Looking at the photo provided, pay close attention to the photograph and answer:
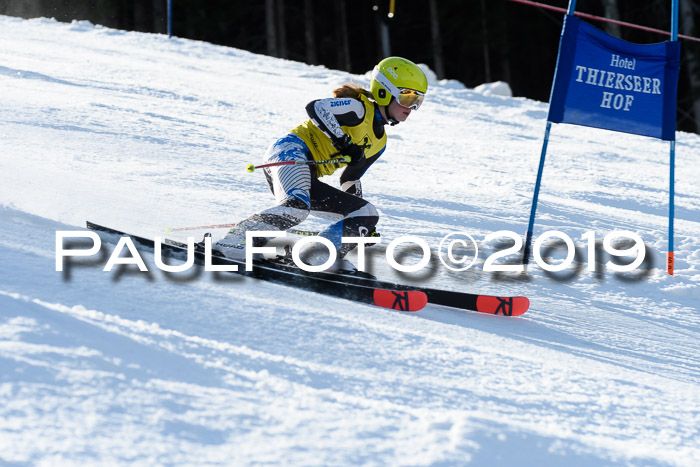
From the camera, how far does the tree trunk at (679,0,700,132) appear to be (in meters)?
18.0

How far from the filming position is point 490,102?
1170 centimetres

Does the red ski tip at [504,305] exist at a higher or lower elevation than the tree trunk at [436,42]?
lower

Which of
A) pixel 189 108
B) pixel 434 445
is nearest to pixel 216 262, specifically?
pixel 434 445

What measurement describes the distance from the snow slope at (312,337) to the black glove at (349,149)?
2.54 ft

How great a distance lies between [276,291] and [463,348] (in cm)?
97

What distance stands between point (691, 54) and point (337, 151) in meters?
17.6

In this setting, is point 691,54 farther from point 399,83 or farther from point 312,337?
→ point 312,337

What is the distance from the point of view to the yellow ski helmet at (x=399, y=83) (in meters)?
4.40

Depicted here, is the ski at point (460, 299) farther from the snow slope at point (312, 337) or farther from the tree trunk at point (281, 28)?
the tree trunk at point (281, 28)

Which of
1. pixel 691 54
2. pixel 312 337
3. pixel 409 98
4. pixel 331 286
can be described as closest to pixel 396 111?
pixel 409 98

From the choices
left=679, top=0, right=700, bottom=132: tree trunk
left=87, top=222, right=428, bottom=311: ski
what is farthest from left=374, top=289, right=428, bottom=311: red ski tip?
left=679, top=0, right=700, bottom=132: tree trunk

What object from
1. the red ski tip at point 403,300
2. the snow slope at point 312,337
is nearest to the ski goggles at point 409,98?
the snow slope at point 312,337

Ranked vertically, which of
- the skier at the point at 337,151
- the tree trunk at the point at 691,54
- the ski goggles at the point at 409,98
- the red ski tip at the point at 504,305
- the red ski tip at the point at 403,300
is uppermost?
the tree trunk at the point at 691,54

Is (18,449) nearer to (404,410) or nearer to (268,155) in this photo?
(404,410)
